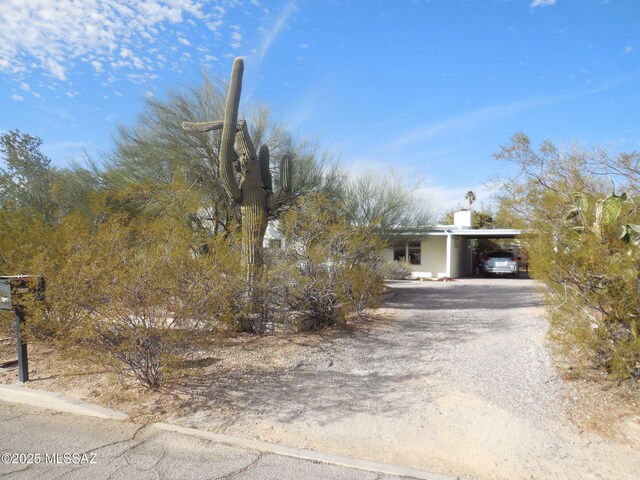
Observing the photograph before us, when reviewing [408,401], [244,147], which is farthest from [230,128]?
[408,401]

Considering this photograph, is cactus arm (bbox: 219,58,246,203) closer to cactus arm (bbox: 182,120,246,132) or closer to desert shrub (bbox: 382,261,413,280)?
cactus arm (bbox: 182,120,246,132)

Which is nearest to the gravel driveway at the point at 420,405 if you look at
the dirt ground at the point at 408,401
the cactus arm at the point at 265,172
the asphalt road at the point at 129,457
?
the dirt ground at the point at 408,401

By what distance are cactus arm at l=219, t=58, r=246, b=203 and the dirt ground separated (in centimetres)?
293

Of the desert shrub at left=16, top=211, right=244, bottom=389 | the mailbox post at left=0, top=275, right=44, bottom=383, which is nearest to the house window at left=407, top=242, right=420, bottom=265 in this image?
the desert shrub at left=16, top=211, right=244, bottom=389

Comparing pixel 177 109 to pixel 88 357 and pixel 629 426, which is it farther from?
pixel 629 426

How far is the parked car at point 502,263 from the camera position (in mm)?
26573

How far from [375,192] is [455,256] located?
431 inches

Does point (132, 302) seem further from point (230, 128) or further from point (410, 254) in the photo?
point (410, 254)

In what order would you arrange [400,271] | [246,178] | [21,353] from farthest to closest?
1. [400,271]
2. [246,178]
3. [21,353]

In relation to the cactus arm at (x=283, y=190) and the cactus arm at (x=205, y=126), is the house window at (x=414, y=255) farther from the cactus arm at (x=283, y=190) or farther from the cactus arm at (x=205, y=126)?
the cactus arm at (x=205, y=126)

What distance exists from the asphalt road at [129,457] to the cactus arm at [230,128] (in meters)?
4.89

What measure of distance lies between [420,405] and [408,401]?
0.50 feet

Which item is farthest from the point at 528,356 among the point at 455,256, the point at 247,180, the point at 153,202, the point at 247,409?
the point at 455,256

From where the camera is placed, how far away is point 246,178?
345 inches
